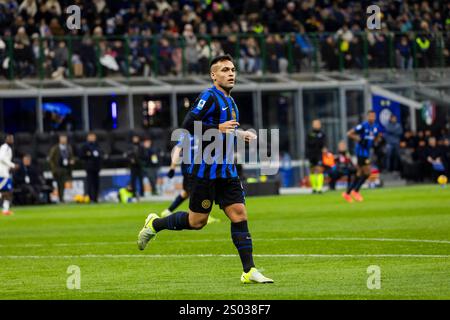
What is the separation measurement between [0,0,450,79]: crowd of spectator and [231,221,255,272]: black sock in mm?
27038

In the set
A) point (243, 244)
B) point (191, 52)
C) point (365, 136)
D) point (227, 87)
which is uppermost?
point (227, 87)

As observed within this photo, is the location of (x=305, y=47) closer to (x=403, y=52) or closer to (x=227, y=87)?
(x=403, y=52)

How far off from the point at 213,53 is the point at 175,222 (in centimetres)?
2808

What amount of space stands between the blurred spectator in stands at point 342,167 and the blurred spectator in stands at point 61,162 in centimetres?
885

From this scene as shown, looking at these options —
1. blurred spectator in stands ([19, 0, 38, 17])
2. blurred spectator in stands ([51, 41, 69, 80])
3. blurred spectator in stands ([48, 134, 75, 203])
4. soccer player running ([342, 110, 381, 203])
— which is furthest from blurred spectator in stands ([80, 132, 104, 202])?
soccer player running ([342, 110, 381, 203])

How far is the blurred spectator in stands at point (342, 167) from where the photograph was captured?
3991 centimetres

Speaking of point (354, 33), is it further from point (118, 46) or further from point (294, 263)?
point (294, 263)

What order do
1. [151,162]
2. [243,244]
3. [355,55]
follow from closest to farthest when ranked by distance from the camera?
[243,244] → [151,162] → [355,55]

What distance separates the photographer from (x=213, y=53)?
41.3 m

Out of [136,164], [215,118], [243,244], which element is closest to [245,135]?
[215,118]

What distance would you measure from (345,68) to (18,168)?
536 inches

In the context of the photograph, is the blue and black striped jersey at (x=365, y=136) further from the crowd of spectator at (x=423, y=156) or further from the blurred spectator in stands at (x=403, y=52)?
the blurred spectator in stands at (x=403, y=52)

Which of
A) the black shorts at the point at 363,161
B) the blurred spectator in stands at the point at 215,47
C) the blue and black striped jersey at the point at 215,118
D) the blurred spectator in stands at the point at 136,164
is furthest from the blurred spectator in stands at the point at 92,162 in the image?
the blue and black striped jersey at the point at 215,118
